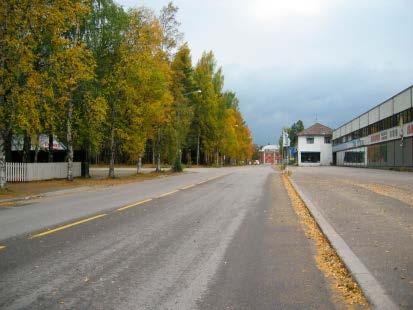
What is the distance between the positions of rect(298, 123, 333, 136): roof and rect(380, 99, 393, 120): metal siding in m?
47.4

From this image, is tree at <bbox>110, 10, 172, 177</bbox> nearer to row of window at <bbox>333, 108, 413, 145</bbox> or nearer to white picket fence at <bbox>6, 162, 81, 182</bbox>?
white picket fence at <bbox>6, 162, 81, 182</bbox>

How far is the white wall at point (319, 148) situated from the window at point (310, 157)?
0.67 meters

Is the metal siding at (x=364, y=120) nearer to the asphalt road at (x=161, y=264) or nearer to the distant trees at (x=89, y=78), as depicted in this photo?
the distant trees at (x=89, y=78)

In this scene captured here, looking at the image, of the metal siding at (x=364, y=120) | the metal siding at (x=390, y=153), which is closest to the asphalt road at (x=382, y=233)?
the metal siding at (x=390, y=153)

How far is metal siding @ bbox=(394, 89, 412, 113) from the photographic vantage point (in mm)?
54494

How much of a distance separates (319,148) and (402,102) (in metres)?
58.9

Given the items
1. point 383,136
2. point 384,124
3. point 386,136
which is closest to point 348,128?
point 384,124

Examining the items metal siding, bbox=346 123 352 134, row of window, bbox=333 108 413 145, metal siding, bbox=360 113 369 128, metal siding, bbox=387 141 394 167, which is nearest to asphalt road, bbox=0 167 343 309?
row of window, bbox=333 108 413 145

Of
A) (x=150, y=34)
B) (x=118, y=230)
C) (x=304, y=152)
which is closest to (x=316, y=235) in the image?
(x=118, y=230)

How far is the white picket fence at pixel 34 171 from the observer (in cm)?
3003

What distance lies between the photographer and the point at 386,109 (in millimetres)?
64750

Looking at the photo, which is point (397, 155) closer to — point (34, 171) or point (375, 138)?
point (375, 138)

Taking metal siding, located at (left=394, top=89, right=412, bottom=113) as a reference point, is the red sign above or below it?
below

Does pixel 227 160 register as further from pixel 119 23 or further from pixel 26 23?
pixel 26 23
